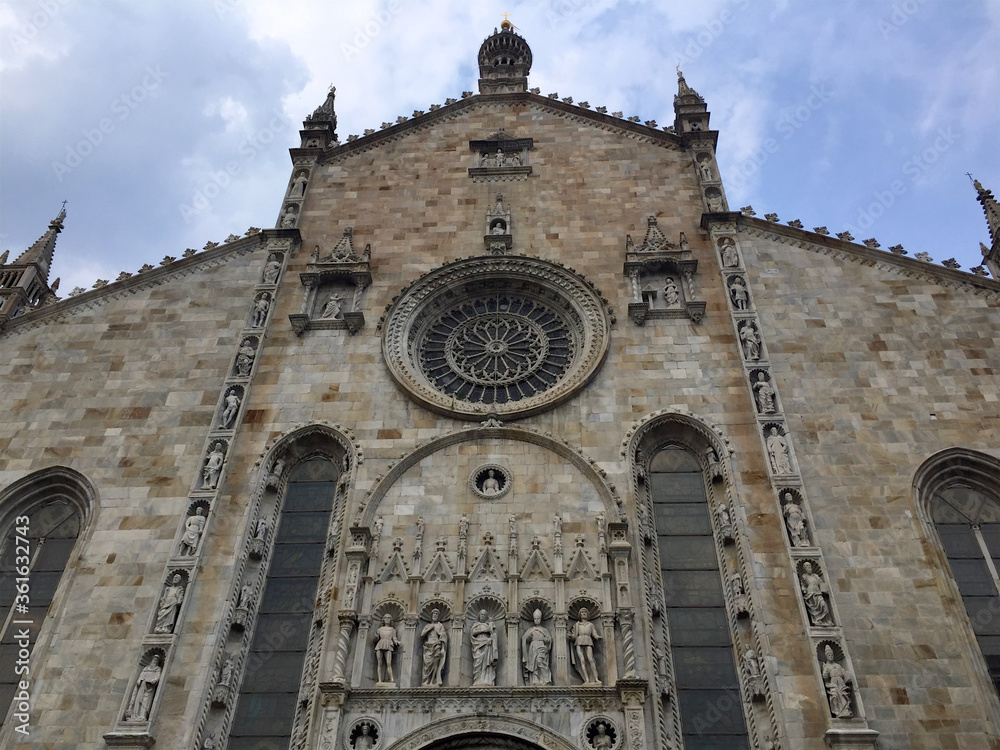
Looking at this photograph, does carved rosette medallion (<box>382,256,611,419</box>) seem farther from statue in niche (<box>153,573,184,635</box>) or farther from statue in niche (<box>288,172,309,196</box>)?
statue in niche (<box>153,573,184,635</box>)

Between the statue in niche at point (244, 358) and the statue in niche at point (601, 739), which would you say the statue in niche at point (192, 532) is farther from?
the statue in niche at point (601, 739)

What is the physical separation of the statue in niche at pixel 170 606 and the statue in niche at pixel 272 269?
7658 millimetres

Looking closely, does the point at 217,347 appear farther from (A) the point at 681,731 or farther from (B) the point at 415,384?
(A) the point at 681,731

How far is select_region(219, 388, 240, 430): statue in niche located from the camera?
1700cm

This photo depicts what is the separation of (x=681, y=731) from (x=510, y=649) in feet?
9.64

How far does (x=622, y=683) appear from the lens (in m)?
13.0

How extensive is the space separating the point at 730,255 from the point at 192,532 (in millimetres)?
12934

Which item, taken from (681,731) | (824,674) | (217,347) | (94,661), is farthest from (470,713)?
(217,347)

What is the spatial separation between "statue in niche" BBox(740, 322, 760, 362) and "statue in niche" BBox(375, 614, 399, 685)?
29.4 feet

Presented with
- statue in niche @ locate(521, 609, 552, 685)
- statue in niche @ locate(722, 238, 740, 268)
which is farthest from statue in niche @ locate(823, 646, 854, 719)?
statue in niche @ locate(722, 238, 740, 268)

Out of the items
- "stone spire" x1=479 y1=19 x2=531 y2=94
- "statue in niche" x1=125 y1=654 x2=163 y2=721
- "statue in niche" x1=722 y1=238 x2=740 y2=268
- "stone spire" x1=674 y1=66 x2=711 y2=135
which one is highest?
"stone spire" x1=479 y1=19 x2=531 y2=94

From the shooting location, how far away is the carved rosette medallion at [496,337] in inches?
687

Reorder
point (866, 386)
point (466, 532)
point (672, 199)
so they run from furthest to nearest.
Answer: point (672, 199), point (866, 386), point (466, 532)

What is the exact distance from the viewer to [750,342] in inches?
691
